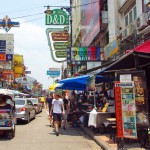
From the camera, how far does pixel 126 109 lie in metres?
9.23

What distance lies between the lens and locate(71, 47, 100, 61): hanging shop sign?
25.1 meters

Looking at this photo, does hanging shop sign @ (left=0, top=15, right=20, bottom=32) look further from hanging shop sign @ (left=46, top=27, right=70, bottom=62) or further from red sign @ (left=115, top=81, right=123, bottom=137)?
red sign @ (left=115, top=81, right=123, bottom=137)

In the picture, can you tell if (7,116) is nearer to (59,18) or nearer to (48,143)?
(48,143)

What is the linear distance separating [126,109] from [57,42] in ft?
106

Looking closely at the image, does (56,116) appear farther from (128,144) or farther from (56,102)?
(128,144)

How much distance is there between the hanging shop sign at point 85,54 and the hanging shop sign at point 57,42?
1431 centimetres

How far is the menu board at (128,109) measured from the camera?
29.9ft

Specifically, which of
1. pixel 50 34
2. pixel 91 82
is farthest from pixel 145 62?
pixel 50 34

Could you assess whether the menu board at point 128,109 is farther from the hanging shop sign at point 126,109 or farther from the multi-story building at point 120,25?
the multi-story building at point 120,25

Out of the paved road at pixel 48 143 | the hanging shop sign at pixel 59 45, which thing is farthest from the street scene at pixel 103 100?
the hanging shop sign at pixel 59 45

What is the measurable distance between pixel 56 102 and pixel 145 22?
5.60 m

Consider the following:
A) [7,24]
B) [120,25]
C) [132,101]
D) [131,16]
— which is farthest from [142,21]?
[7,24]

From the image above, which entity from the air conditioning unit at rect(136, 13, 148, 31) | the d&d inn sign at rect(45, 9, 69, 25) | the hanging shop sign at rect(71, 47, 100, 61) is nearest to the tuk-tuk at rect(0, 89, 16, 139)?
the air conditioning unit at rect(136, 13, 148, 31)

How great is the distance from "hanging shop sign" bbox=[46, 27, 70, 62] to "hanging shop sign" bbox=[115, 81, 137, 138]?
100 ft
